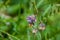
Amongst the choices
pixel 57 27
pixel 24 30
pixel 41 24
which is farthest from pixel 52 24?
pixel 41 24

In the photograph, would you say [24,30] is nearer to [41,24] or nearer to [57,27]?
[57,27]

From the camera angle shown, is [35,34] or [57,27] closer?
[35,34]

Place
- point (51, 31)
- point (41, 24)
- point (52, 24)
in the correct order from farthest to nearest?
point (52, 24) → point (51, 31) → point (41, 24)

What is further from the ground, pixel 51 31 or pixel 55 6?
pixel 55 6

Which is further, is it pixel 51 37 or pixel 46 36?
pixel 51 37

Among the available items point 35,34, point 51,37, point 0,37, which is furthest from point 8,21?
point 35,34

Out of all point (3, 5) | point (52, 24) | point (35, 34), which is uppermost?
point (3, 5)

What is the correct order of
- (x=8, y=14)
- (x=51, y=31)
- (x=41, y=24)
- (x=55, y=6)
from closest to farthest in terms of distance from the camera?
1. (x=41, y=24)
2. (x=55, y=6)
3. (x=51, y=31)
4. (x=8, y=14)

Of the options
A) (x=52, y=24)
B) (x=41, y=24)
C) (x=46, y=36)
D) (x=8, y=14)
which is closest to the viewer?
(x=41, y=24)

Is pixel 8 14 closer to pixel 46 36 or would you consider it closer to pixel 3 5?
pixel 3 5
